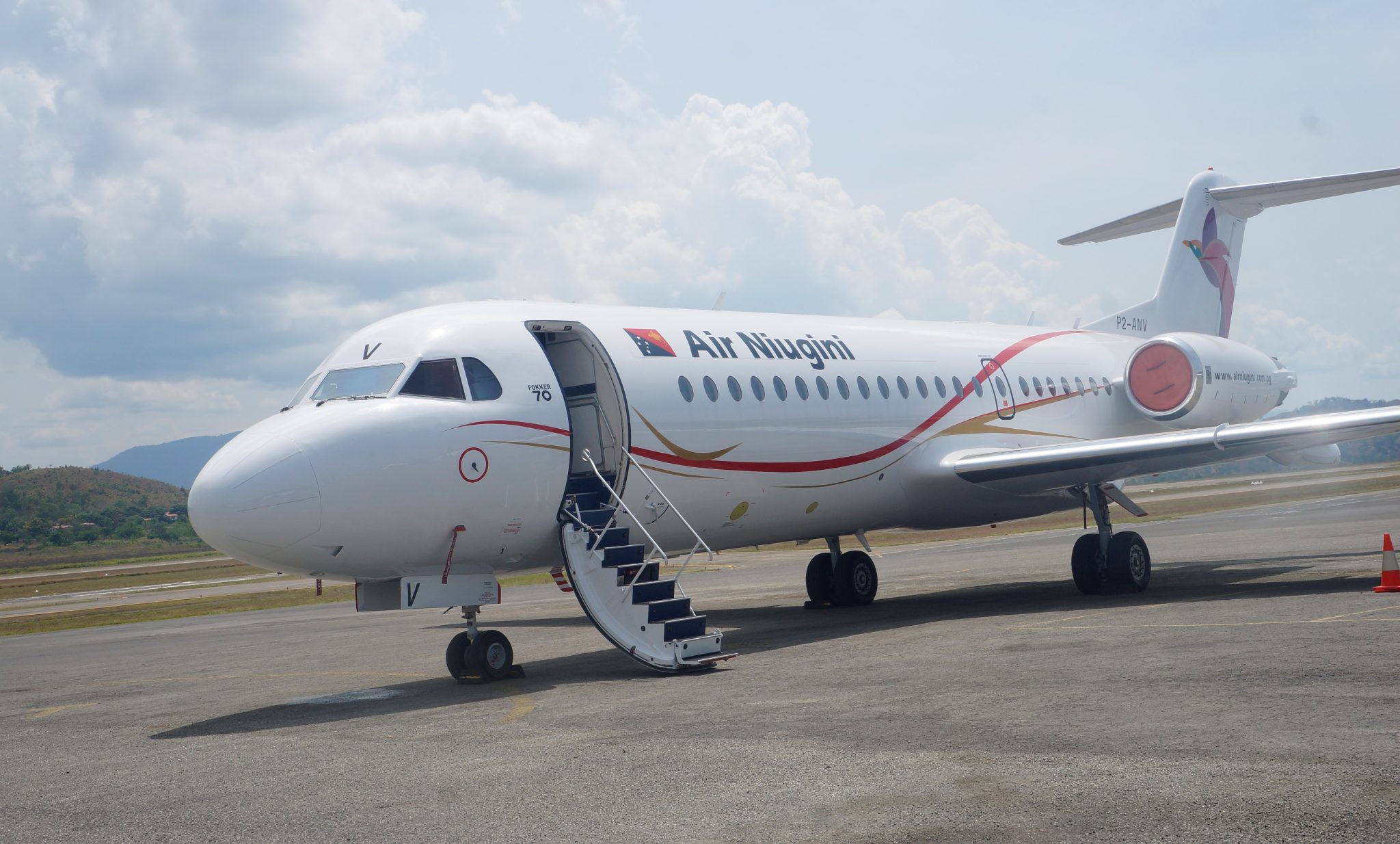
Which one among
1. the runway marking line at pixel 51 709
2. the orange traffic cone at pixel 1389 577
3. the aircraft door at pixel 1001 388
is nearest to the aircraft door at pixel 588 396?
the runway marking line at pixel 51 709

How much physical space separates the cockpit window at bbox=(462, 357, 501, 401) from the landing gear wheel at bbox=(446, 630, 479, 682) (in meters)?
2.59

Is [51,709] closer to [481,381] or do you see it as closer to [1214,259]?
[481,381]

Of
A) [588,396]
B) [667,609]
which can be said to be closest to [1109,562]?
[667,609]

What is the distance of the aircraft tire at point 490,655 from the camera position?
13.1 meters

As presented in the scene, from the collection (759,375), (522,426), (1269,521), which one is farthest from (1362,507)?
(522,426)

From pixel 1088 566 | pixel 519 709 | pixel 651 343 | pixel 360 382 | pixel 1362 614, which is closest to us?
pixel 519 709

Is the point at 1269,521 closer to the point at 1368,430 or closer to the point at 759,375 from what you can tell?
the point at 1368,430

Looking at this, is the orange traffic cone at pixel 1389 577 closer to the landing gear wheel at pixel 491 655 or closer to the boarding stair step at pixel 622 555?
the boarding stair step at pixel 622 555

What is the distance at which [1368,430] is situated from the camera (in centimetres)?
1694

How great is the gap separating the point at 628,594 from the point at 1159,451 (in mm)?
8887

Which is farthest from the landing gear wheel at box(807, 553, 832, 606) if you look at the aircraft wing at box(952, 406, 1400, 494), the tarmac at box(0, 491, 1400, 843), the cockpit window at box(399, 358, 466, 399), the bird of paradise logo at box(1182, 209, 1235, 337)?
the bird of paradise logo at box(1182, 209, 1235, 337)

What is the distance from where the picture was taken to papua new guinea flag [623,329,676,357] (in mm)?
14859

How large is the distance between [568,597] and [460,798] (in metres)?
21.5

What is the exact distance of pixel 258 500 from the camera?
11148 millimetres
